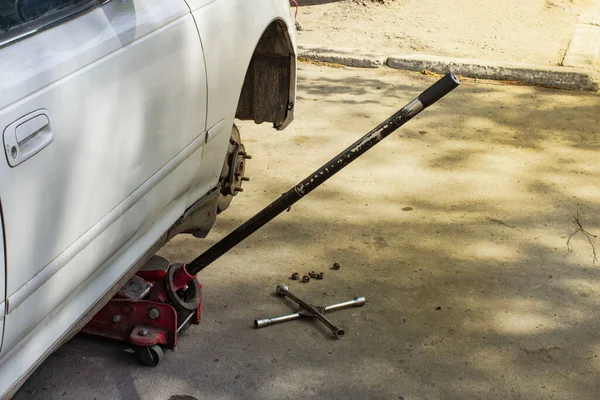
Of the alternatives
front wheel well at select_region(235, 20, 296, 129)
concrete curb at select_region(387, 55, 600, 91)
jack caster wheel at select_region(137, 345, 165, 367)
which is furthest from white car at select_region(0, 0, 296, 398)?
concrete curb at select_region(387, 55, 600, 91)

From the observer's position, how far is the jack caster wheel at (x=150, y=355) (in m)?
3.11

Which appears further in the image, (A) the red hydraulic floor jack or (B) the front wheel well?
(B) the front wheel well

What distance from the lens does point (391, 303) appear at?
3.62 metres

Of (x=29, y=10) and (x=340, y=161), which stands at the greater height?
(x=29, y=10)

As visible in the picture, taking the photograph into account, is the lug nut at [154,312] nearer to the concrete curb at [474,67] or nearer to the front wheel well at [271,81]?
the front wheel well at [271,81]

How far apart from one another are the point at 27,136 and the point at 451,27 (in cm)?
659

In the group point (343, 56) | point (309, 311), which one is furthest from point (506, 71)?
point (309, 311)

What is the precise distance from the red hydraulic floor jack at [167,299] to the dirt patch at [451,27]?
4622 mm

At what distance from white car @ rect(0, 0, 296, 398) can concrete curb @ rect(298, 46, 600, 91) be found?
392 centimetres

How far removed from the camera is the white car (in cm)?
214

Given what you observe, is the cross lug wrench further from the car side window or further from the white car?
the car side window

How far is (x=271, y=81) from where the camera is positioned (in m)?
4.28

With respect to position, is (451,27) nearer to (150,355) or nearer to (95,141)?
(150,355)

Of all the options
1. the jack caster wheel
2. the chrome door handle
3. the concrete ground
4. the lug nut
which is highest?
the chrome door handle
